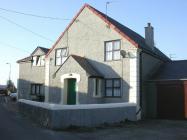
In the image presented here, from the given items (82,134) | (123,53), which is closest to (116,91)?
(123,53)

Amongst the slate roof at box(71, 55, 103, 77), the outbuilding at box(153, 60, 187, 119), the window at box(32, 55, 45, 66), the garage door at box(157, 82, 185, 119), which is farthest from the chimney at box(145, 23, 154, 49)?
the window at box(32, 55, 45, 66)

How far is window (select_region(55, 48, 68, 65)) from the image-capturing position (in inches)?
977

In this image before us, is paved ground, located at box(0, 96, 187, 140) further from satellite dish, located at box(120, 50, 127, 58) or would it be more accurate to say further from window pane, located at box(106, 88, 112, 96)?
satellite dish, located at box(120, 50, 127, 58)

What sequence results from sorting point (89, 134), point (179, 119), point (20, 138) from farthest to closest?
point (179, 119), point (89, 134), point (20, 138)

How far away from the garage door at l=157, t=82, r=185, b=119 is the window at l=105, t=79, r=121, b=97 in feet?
9.82

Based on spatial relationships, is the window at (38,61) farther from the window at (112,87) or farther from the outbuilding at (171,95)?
the outbuilding at (171,95)

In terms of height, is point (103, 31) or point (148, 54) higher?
point (103, 31)

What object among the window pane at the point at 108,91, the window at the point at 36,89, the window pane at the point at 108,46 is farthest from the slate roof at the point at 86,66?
the window at the point at 36,89

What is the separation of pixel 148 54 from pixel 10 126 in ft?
39.1

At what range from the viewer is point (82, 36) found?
925 inches

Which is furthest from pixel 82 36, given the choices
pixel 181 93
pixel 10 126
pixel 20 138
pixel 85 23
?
pixel 20 138

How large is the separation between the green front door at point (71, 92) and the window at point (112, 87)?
2.71 m

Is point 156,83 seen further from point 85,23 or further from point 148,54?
point 85,23

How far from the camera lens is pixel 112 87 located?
69.4 ft
